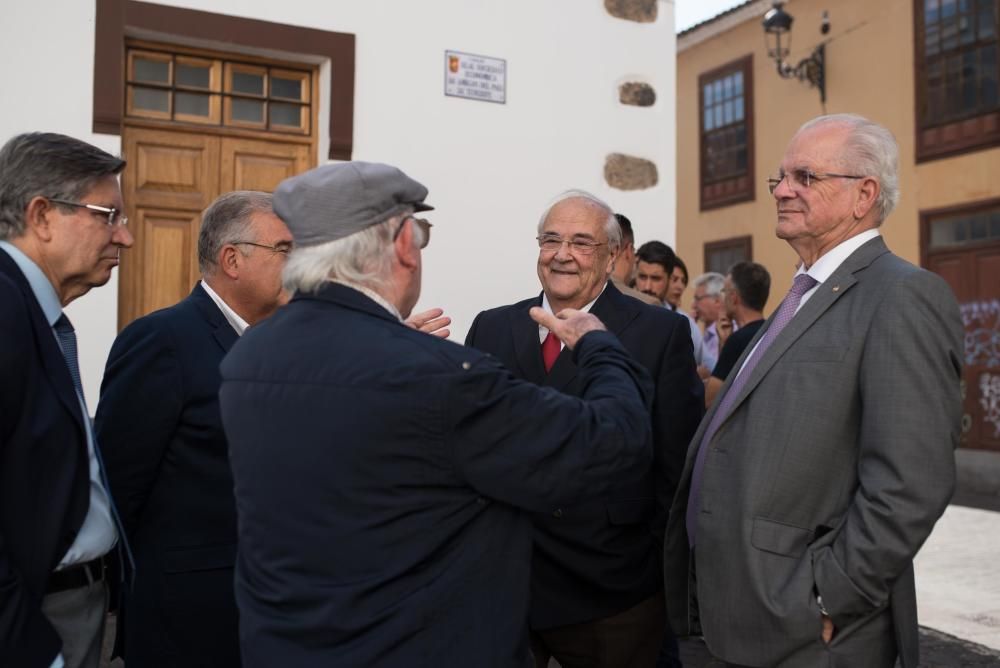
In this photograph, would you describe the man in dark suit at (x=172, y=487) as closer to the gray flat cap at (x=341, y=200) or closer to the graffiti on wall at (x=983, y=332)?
the gray flat cap at (x=341, y=200)

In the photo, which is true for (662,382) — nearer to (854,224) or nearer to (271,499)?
(854,224)

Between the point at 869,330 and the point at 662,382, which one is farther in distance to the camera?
the point at 662,382

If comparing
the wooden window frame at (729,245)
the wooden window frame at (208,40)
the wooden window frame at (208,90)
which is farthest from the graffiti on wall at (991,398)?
the wooden window frame at (208,90)

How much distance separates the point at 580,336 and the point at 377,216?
19.2 inches

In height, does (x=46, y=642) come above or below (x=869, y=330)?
below

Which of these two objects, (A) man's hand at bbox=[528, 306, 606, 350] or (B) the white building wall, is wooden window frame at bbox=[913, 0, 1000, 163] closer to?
(B) the white building wall

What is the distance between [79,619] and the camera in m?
2.13

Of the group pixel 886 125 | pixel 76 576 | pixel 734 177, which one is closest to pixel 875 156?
pixel 76 576

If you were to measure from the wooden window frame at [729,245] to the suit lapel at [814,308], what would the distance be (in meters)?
13.2

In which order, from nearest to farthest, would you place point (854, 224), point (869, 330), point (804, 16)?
1. point (869, 330)
2. point (854, 224)
3. point (804, 16)

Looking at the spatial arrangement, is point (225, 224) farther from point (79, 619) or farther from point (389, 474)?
point (389, 474)

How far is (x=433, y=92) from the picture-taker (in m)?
5.41

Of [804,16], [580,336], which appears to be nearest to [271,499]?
[580,336]

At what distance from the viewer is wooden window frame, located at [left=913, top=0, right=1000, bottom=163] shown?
12.0m
